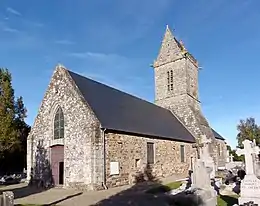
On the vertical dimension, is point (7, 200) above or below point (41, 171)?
above

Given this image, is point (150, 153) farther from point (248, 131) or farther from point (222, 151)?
point (248, 131)

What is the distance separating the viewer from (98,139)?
61.8 feet

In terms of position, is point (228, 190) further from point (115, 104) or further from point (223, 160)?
point (223, 160)

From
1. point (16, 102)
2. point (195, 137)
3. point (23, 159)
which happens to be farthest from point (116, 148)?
point (23, 159)

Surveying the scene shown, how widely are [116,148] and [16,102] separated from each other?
15622mm

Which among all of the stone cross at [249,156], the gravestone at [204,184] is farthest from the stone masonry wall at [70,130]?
the stone cross at [249,156]

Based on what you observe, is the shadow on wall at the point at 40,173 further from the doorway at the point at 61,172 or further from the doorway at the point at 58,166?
the doorway at the point at 61,172

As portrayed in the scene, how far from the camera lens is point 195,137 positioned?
30766mm

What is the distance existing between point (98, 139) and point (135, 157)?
13.1ft

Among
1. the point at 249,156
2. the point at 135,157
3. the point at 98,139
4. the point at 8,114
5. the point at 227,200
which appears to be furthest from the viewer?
the point at 8,114

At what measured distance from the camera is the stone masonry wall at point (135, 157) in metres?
19.6

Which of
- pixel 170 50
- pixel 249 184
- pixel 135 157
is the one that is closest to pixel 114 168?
pixel 135 157

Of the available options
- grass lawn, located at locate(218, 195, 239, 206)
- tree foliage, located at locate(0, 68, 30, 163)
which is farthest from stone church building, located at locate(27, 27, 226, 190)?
grass lawn, located at locate(218, 195, 239, 206)

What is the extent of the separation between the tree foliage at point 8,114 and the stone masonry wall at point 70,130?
7.78 ft
